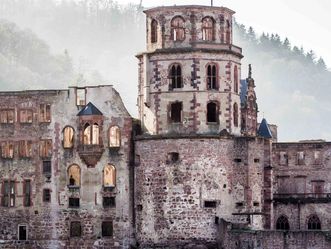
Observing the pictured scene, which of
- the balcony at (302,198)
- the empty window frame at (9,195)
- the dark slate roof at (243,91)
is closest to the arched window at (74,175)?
the empty window frame at (9,195)

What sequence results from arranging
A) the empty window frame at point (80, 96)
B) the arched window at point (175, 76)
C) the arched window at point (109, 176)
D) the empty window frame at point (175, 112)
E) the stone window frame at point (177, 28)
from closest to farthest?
1. the empty window frame at point (175, 112)
2. the arched window at point (175, 76)
3. the stone window frame at point (177, 28)
4. the arched window at point (109, 176)
5. the empty window frame at point (80, 96)

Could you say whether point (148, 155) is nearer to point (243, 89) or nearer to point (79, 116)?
point (79, 116)

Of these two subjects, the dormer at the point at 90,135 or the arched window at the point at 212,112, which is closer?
the arched window at the point at 212,112

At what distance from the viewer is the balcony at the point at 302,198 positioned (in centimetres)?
9462

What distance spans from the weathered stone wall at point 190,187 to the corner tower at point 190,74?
1.29m

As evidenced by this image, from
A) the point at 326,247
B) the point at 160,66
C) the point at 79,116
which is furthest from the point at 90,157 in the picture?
the point at 326,247

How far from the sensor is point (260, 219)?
8000 centimetres

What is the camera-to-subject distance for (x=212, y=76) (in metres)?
79.3

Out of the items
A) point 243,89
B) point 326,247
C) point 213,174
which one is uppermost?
point 243,89

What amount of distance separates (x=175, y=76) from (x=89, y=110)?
664 centimetres

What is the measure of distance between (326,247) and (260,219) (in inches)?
375

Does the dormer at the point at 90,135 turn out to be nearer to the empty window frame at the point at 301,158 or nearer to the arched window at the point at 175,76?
the arched window at the point at 175,76

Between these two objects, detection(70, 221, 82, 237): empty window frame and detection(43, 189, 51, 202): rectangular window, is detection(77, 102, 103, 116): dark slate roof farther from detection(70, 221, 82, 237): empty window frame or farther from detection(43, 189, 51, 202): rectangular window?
detection(70, 221, 82, 237): empty window frame

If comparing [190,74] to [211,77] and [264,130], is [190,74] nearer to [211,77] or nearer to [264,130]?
[211,77]
